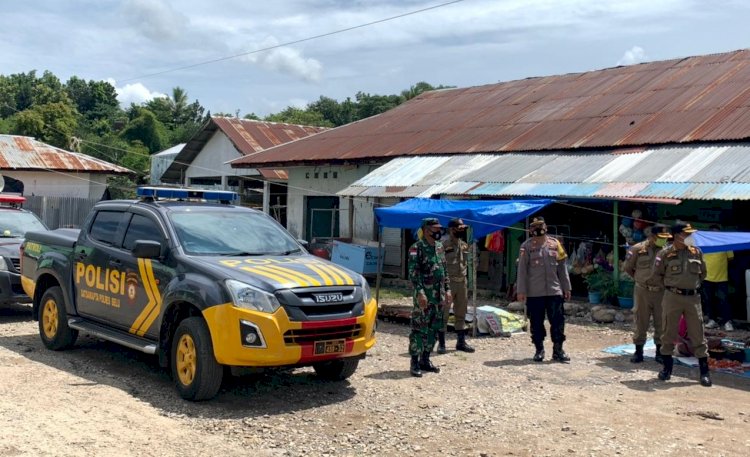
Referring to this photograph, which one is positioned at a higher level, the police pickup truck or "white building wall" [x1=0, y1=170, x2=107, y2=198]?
"white building wall" [x1=0, y1=170, x2=107, y2=198]

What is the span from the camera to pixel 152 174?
3881cm

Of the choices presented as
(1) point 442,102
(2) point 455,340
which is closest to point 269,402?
(2) point 455,340

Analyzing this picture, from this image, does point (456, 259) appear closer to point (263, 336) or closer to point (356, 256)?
point (263, 336)

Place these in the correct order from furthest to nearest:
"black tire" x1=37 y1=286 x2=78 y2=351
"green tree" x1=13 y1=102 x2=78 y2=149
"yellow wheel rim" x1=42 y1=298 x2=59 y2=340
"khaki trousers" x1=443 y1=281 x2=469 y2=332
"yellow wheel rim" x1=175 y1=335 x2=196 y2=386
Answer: "green tree" x1=13 y1=102 x2=78 y2=149 → "khaki trousers" x1=443 y1=281 x2=469 y2=332 → "yellow wheel rim" x1=42 y1=298 x2=59 y2=340 → "black tire" x1=37 y1=286 x2=78 y2=351 → "yellow wheel rim" x1=175 y1=335 x2=196 y2=386

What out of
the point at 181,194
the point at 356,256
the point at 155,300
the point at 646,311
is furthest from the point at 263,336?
the point at 356,256

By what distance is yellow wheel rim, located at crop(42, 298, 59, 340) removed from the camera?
27.7 feet

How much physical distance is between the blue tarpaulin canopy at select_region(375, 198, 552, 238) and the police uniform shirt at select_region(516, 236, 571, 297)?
Result: 1828mm

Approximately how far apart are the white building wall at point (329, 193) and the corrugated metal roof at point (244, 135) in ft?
20.3

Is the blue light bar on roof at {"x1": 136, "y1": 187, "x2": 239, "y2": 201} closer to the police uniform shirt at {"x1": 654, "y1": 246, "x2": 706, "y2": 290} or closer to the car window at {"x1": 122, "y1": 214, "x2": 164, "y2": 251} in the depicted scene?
the car window at {"x1": 122, "y1": 214, "x2": 164, "y2": 251}

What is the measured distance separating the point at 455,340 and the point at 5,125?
158ft

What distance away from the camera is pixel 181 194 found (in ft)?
26.8

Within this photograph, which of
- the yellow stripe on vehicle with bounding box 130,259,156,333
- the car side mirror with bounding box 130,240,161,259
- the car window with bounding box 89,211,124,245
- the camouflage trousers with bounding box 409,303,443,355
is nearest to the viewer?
the car side mirror with bounding box 130,240,161,259

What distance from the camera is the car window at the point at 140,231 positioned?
7.37 metres

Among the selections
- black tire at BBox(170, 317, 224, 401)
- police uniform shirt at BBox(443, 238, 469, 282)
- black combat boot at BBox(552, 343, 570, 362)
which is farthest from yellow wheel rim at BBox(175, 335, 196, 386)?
black combat boot at BBox(552, 343, 570, 362)
